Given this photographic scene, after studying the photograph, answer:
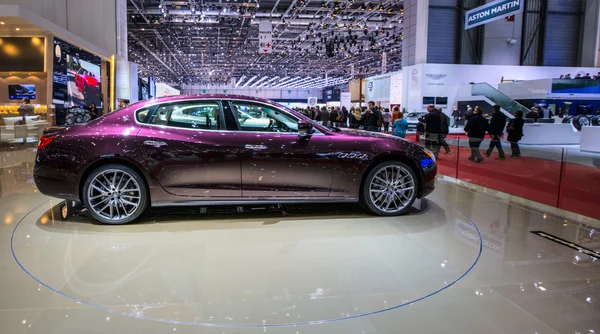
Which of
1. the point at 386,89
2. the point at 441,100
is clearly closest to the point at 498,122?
the point at 441,100

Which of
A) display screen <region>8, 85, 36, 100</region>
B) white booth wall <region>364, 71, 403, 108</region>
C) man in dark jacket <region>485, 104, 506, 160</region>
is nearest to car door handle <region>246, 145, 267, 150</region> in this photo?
man in dark jacket <region>485, 104, 506, 160</region>

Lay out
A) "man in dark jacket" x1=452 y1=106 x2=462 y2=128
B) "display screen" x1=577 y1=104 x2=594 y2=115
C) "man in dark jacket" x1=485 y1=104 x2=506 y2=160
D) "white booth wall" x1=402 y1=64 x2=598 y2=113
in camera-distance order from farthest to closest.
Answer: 1. "man in dark jacket" x1=452 y1=106 x2=462 y2=128
2. "white booth wall" x1=402 y1=64 x2=598 y2=113
3. "display screen" x1=577 y1=104 x2=594 y2=115
4. "man in dark jacket" x1=485 y1=104 x2=506 y2=160

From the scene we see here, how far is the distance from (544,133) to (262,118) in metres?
15.9

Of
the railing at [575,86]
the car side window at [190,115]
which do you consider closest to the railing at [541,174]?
the car side window at [190,115]

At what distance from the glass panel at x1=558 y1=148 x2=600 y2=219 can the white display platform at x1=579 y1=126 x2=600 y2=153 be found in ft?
33.0

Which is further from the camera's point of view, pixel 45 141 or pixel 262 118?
pixel 262 118

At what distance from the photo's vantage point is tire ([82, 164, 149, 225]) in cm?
418

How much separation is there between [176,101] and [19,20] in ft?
35.3

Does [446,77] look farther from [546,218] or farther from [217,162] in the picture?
[217,162]

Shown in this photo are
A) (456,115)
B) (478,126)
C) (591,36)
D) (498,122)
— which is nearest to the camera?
(478,126)

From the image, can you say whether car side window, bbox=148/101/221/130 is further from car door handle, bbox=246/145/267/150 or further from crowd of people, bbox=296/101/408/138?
crowd of people, bbox=296/101/408/138

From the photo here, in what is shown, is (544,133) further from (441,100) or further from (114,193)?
(114,193)

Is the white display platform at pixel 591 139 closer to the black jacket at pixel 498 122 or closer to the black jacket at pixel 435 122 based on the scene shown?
the black jacket at pixel 498 122

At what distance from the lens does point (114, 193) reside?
13.9 ft
